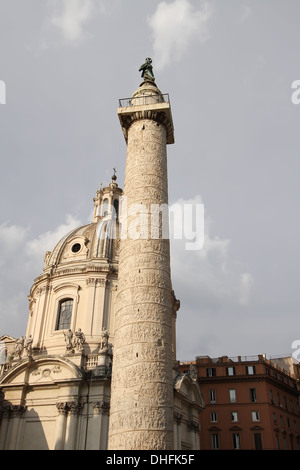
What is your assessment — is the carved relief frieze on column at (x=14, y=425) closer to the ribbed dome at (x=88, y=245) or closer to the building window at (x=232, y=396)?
the ribbed dome at (x=88, y=245)

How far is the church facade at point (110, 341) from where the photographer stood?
40.3 feet

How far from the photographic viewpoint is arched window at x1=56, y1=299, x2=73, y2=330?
29.2 metres

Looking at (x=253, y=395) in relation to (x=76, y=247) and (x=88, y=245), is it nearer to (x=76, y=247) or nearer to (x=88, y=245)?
(x=88, y=245)

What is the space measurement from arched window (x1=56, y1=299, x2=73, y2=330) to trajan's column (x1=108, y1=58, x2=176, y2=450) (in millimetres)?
15515

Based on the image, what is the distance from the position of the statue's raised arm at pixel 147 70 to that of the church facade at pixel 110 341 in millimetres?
358

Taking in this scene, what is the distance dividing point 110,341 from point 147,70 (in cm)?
1583

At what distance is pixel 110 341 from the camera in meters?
27.2

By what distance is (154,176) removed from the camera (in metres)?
15.7

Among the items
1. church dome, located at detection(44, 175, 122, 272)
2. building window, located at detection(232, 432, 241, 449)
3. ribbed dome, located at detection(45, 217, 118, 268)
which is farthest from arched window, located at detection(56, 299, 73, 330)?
building window, located at detection(232, 432, 241, 449)

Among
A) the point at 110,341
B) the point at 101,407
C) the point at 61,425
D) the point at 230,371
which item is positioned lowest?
the point at 61,425

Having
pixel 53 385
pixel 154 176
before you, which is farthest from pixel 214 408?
pixel 154 176

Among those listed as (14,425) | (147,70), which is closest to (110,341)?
(14,425)

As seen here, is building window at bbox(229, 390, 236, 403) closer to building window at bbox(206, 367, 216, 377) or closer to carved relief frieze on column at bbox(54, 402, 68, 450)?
building window at bbox(206, 367, 216, 377)
